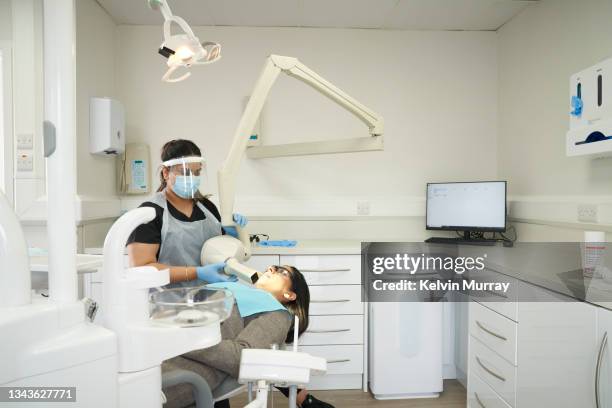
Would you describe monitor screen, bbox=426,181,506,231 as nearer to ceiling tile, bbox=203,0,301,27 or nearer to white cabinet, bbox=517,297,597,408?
white cabinet, bbox=517,297,597,408

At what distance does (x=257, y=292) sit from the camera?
1.61 metres

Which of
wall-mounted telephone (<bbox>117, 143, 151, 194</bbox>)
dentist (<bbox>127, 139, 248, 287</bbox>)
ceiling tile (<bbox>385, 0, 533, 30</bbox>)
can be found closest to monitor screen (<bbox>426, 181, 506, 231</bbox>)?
ceiling tile (<bbox>385, 0, 533, 30</bbox>)

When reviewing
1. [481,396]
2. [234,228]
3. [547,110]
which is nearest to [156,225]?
[234,228]

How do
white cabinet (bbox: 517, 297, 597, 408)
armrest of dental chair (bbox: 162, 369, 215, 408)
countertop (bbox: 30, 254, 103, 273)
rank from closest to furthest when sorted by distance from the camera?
1. countertop (bbox: 30, 254, 103, 273)
2. armrest of dental chair (bbox: 162, 369, 215, 408)
3. white cabinet (bbox: 517, 297, 597, 408)

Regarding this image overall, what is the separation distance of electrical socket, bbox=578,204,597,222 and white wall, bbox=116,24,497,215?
1.00 metres

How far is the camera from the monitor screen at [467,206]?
286 cm

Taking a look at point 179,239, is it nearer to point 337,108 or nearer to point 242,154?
point 242,154

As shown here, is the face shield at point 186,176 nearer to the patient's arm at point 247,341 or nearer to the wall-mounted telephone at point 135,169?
the patient's arm at point 247,341

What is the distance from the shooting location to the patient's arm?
4.18 feet

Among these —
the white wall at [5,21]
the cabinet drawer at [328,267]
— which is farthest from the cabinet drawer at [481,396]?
the white wall at [5,21]

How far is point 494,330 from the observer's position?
85.1 inches

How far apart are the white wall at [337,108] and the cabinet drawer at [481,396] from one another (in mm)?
1279

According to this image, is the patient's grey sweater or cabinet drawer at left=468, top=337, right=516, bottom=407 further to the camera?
cabinet drawer at left=468, top=337, right=516, bottom=407

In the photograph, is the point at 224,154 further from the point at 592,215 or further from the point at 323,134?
the point at 592,215
